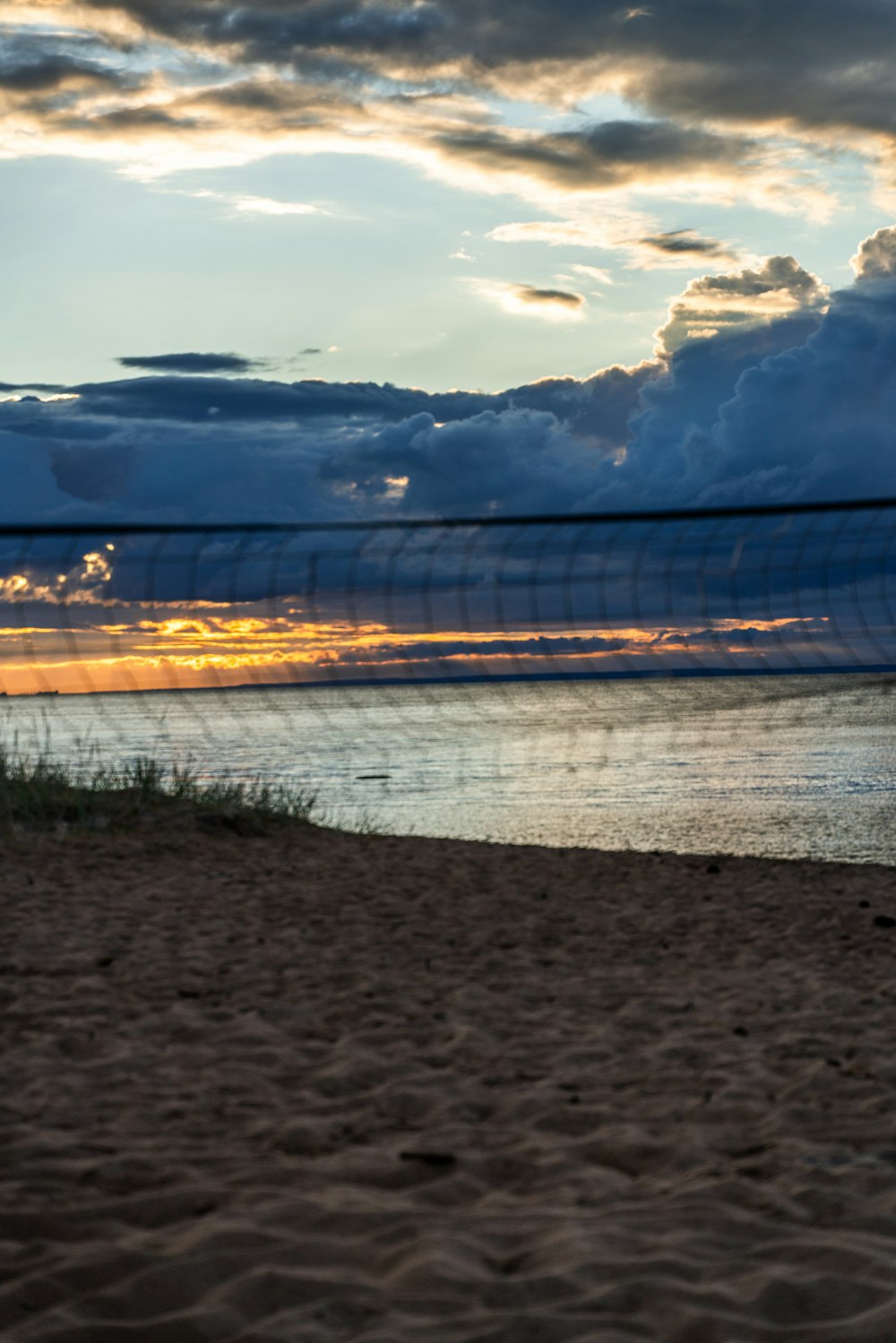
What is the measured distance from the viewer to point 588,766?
33.3 meters

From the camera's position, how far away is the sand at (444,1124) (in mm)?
2824

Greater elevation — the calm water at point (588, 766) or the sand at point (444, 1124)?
the sand at point (444, 1124)

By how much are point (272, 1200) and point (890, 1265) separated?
1.64 m

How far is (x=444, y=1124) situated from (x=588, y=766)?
1160 inches

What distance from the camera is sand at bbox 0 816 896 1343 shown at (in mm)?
2824

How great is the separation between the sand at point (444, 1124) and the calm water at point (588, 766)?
151 inches

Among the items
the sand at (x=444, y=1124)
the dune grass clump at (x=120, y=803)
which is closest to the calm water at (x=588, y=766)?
the dune grass clump at (x=120, y=803)

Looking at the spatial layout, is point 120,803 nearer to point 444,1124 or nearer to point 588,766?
point 444,1124

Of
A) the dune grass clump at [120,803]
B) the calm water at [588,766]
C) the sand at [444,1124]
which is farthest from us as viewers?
the calm water at [588,766]

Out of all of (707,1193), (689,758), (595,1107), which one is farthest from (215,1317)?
(689,758)

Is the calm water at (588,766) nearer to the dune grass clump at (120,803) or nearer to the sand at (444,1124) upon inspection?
the dune grass clump at (120,803)

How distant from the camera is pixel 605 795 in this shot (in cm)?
2409

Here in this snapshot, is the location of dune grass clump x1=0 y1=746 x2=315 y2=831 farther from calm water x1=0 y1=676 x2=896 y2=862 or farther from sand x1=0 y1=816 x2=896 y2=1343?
sand x1=0 y1=816 x2=896 y2=1343

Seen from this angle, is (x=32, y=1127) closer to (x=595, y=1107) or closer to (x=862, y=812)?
(x=595, y=1107)
